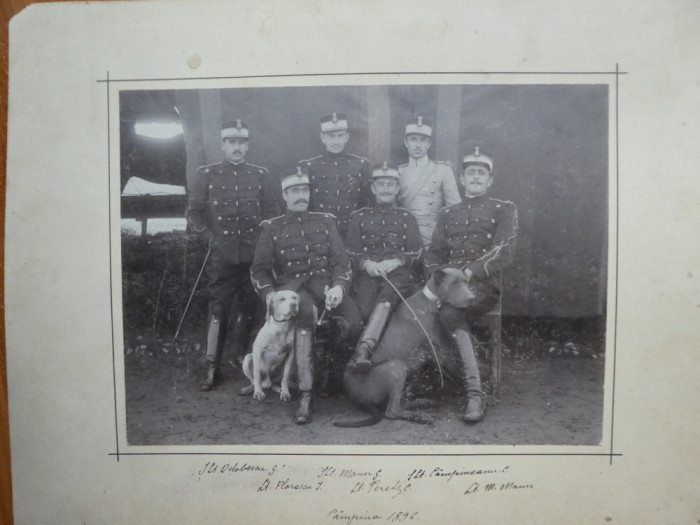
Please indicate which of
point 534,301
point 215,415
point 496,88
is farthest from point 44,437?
point 496,88

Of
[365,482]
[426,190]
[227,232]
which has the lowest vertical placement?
[365,482]

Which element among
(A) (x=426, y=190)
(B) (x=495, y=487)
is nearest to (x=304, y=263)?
(A) (x=426, y=190)

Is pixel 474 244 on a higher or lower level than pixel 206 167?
lower

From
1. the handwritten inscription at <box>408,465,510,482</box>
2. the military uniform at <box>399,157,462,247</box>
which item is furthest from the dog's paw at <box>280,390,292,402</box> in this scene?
the military uniform at <box>399,157,462,247</box>

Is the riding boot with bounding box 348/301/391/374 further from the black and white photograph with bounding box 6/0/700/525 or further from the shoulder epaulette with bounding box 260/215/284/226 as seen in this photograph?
the shoulder epaulette with bounding box 260/215/284/226

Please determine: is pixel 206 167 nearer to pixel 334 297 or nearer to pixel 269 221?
pixel 269 221

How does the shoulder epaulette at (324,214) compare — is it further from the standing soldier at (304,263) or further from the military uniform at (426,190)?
the military uniform at (426,190)
